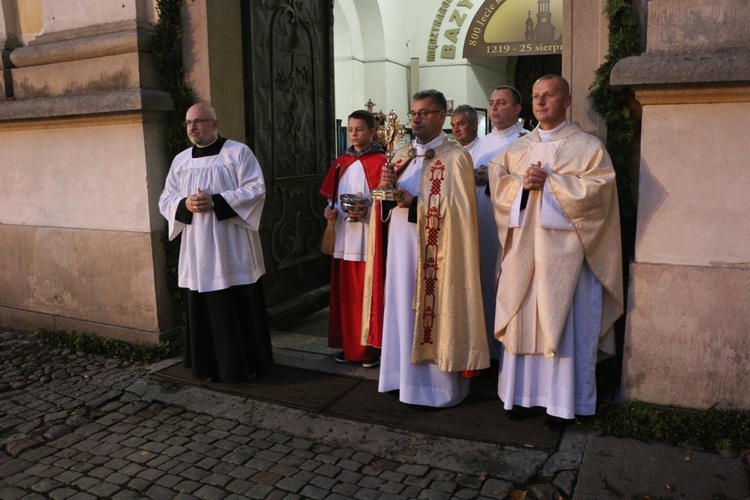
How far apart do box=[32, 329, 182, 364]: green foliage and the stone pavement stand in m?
0.79

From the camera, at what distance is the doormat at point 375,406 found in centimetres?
419

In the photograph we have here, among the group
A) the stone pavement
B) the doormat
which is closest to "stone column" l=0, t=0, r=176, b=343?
the doormat

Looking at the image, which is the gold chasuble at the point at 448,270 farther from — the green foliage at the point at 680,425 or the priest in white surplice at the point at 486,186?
the green foliage at the point at 680,425

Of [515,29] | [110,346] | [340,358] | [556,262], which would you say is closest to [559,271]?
[556,262]

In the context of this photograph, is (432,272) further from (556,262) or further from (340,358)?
(340,358)

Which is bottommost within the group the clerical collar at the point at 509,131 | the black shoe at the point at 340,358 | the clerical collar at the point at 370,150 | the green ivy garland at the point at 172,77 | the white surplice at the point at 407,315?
the black shoe at the point at 340,358

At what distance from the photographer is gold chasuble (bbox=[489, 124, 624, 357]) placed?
13.1ft

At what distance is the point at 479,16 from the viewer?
13.9 meters

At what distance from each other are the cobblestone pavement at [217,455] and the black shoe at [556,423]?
297 millimetres

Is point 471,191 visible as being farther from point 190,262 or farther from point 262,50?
point 262,50

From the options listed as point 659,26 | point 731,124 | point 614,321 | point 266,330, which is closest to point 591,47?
point 659,26

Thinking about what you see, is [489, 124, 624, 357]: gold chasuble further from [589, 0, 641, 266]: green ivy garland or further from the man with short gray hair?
the man with short gray hair

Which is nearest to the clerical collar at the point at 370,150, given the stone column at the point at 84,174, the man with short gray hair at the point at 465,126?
the man with short gray hair at the point at 465,126

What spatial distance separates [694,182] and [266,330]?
121 inches
